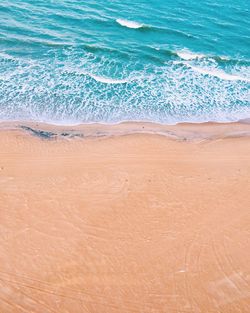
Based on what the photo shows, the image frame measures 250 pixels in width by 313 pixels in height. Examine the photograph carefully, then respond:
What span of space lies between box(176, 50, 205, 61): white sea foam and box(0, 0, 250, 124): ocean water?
0.21ft

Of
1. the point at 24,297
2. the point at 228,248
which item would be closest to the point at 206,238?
the point at 228,248

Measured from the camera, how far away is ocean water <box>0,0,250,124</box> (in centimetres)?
2028

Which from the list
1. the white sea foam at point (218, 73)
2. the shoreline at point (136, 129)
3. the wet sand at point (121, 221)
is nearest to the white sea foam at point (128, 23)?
the white sea foam at point (218, 73)

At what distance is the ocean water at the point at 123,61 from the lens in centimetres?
2028

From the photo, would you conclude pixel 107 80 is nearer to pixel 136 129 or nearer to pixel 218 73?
pixel 136 129

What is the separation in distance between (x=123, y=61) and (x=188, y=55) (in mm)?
4507

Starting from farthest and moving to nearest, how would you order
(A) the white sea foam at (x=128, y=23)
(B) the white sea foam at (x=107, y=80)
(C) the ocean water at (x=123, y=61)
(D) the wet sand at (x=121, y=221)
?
1. (A) the white sea foam at (x=128, y=23)
2. (B) the white sea foam at (x=107, y=80)
3. (C) the ocean water at (x=123, y=61)
4. (D) the wet sand at (x=121, y=221)

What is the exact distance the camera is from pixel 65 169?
15297mm

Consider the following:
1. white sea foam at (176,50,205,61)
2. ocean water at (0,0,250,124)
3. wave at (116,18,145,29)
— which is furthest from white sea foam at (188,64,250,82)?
wave at (116,18,145,29)

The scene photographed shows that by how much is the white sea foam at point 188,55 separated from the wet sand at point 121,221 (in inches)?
356

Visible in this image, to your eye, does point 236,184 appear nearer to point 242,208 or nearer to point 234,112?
point 242,208

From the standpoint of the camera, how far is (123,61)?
2431 cm

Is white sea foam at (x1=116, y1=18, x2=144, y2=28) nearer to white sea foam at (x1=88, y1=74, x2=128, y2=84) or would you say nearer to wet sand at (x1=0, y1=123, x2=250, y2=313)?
white sea foam at (x1=88, y1=74, x2=128, y2=84)

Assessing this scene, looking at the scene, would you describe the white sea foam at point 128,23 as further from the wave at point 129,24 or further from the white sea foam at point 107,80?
the white sea foam at point 107,80
